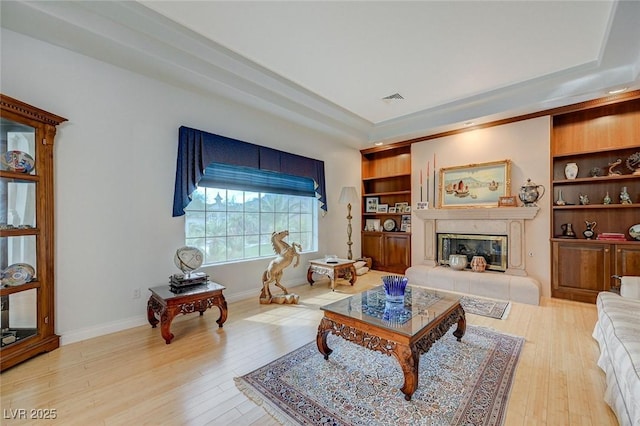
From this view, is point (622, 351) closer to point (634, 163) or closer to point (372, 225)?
point (634, 163)

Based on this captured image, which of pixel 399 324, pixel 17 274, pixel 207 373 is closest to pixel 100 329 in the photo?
pixel 17 274

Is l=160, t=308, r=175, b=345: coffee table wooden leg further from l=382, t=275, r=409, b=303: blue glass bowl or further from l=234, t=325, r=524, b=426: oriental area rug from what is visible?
l=382, t=275, r=409, b=303: blue glass bowl

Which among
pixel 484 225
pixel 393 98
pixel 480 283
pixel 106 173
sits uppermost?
pixel 393 98

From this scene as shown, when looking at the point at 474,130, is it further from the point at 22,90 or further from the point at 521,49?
the point at 22,90

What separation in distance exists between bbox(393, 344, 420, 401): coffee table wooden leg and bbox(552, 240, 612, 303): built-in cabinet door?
3.52 metres

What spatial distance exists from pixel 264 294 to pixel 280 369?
1.68 m

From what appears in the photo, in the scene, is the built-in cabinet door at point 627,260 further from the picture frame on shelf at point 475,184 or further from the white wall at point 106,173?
the white wall at point 106,173

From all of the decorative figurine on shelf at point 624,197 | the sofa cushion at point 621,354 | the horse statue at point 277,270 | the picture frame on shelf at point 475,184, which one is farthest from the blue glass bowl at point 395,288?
the decorative figurine on shelf at point 624,197

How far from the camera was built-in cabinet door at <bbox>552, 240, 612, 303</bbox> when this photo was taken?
11.7 feet

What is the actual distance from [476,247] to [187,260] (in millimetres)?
4481

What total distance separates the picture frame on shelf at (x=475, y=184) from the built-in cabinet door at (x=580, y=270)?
3.58ft

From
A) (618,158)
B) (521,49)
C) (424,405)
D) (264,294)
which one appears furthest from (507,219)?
(264,294)

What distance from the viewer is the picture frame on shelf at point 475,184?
4.36 m

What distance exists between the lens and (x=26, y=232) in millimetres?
2219
